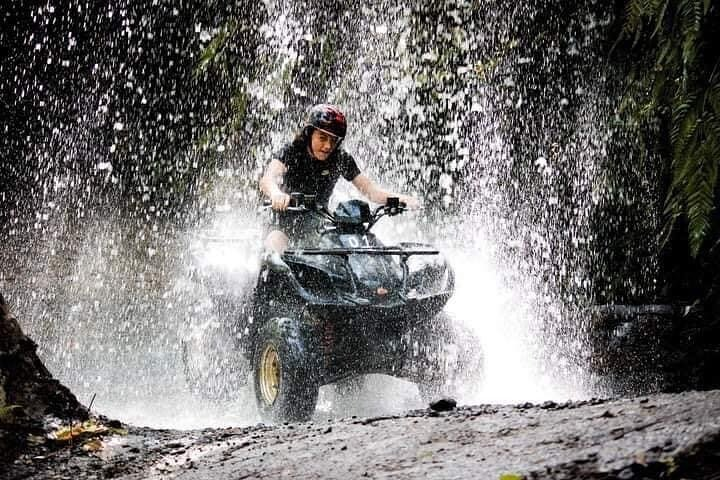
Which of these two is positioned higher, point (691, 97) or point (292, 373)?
point (691, 97)

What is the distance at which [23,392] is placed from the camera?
13.0ft

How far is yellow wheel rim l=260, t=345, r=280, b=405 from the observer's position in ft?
18.1

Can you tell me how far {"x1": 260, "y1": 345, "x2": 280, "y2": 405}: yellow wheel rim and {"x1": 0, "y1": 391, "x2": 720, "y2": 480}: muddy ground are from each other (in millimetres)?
1322

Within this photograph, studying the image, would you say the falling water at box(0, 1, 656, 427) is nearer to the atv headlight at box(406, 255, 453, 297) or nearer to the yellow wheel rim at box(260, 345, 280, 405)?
the yellow wheel rim at box(260, 345, 280, 405)

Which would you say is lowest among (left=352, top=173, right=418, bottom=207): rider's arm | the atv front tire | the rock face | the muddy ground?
the muddy ground

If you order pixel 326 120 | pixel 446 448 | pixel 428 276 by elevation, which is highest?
pixel 326 120

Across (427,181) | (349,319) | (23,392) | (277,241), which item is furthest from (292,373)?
(427,181)

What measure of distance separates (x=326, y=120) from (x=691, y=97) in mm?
2992

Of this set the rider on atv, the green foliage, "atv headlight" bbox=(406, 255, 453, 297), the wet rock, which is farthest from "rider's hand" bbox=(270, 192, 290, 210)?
the green foliage

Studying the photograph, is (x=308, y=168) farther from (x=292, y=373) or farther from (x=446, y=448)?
(x=446, y=448)

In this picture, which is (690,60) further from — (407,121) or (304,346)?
(407,121)

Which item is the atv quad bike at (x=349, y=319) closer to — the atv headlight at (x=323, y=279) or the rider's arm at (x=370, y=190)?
the atv headlight at (x=323, y=279)

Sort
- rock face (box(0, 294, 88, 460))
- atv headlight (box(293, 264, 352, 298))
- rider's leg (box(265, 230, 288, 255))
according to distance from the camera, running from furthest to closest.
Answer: rider's leg (box(265, 230, 288, 255)) < atv headlight (box(293, 264, 352, 298)) < rock face (box(0, 294, 88, 460))

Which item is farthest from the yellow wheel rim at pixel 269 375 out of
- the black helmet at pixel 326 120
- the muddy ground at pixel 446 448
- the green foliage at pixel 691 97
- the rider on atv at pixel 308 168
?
the green foliage at pixel 691 97
